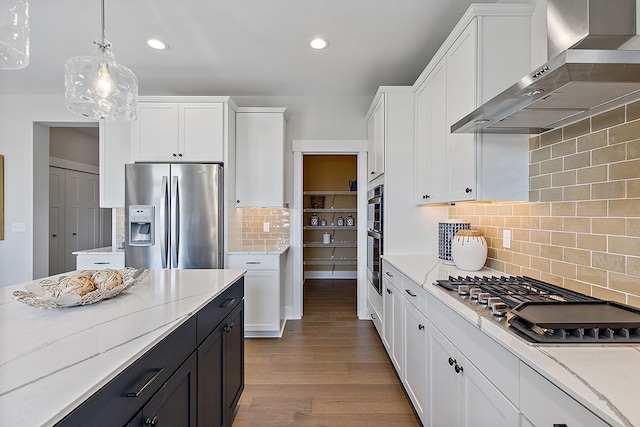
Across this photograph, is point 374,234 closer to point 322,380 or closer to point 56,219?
point 322,380

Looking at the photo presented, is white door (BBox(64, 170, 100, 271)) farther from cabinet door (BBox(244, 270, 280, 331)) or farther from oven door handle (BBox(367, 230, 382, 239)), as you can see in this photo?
oven door handle (BBox(367, 230, 382, 239))

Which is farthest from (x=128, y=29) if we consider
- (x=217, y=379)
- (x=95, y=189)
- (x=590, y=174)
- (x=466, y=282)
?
(x=95, y=189)

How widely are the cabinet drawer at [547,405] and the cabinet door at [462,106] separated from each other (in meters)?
1.16

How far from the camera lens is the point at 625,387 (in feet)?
2.33

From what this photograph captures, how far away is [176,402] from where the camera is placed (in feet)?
3.73

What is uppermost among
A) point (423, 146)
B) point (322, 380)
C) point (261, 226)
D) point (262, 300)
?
point (423, 146)

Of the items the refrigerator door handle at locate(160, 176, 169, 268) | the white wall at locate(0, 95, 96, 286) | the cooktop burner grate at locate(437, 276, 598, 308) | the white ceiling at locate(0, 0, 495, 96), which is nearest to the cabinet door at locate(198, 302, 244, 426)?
the cooktop burner grate at locate(437, 276, 598, 308)

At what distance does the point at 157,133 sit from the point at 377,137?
2304mm

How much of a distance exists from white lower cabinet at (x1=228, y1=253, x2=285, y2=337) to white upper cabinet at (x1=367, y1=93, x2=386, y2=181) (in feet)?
4.61

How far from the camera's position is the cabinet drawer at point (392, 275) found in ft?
7.73

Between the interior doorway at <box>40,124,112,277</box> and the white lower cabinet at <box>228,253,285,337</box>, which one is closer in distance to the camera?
the white lower cabinet at <box>228,253,285,337</box>

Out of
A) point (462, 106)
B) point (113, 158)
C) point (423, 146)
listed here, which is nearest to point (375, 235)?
point (423, 146)

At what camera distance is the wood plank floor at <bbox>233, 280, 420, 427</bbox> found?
2.02 meters

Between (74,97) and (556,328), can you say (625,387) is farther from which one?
(74,97)
